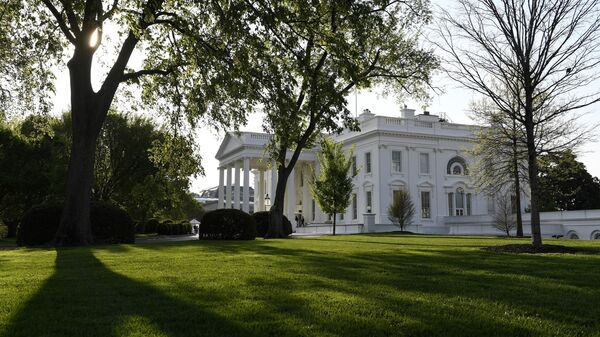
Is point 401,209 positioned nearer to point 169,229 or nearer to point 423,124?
point 423,124

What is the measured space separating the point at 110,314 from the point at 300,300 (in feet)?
6.39

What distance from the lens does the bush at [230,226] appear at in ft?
71.3

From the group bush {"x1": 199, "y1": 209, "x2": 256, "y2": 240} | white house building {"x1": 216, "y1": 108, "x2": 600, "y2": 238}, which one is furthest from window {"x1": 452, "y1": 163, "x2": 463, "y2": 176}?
bush {"x1": 199, "y1": 209, "x2": 256, "y2": 240}

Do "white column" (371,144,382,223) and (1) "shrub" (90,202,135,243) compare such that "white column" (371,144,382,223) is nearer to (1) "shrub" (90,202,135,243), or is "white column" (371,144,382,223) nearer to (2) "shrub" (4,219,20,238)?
(2) "shrub" (4,219,20,238)

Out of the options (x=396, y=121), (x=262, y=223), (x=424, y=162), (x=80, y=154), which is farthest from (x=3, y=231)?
(x=424, y=162)

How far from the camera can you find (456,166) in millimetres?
53844

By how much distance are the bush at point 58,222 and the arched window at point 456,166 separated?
40.0m

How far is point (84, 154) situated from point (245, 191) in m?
39.1

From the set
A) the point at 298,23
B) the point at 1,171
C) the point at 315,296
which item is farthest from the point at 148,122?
the point at 315,296

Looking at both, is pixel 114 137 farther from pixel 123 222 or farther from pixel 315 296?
pixel 315 296

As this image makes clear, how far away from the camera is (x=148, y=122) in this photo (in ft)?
132

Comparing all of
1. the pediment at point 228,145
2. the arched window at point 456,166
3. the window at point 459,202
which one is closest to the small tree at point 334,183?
the window at point 459,202

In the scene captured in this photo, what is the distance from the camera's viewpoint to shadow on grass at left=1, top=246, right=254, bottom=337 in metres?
4.36

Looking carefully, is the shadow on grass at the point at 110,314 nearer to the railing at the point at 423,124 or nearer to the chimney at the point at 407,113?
the railing at the point at 423,124
